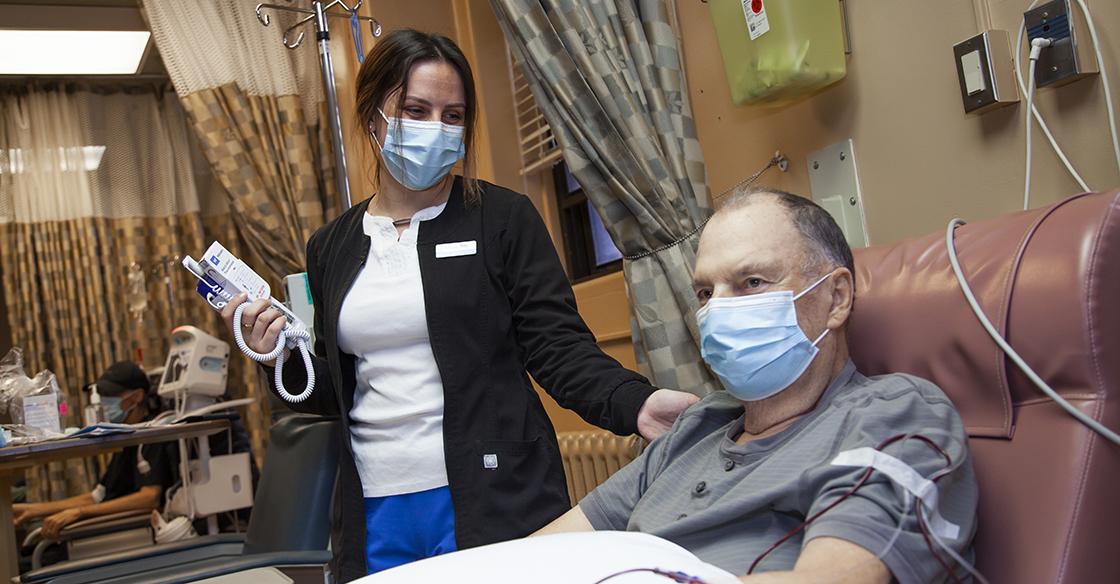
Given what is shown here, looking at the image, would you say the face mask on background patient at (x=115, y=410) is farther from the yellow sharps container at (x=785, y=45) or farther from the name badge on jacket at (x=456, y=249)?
the yellow sharps container at (x=785, y=45)

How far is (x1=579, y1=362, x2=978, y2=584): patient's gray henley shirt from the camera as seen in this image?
100cm

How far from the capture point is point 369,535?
1.65 metres

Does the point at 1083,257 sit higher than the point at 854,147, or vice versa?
the point at 854,147

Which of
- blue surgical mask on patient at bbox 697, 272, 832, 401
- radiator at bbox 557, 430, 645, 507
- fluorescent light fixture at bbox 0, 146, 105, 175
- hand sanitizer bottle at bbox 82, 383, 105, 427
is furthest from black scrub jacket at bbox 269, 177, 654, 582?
fluorescent light fixture at bbox 0, 146, 105, 175

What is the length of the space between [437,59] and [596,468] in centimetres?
175

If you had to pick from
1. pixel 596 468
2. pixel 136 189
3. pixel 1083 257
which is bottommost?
pixel 596 468

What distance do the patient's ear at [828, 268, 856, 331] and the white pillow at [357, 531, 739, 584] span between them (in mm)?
437

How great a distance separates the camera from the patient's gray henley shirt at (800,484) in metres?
1.00

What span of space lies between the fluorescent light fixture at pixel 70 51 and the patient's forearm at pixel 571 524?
18.1 feet

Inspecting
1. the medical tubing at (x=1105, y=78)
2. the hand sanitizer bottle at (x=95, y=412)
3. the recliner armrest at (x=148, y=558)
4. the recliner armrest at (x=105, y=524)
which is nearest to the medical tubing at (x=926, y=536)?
the medical tubing at (x=1105, y=78)

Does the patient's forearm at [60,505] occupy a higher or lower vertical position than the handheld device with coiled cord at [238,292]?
A: lower

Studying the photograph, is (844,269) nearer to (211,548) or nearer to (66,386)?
(211,548)

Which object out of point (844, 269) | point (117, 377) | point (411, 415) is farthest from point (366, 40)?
point (844, 269)

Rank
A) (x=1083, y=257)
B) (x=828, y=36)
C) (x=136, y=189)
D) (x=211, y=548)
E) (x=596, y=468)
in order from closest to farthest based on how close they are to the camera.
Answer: (x=1083, y=257) → (x=828, y=36) → (x=211, y=548) → (x=596, y=468) → (x=136, y=189)
